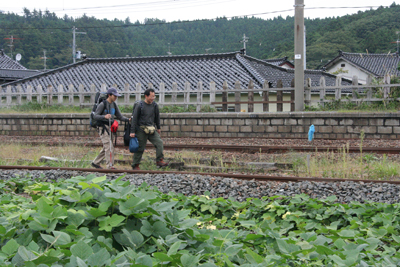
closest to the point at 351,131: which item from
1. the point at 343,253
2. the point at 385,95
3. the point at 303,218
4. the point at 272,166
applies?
the point at 385,95

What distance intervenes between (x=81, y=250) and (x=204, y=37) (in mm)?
68402

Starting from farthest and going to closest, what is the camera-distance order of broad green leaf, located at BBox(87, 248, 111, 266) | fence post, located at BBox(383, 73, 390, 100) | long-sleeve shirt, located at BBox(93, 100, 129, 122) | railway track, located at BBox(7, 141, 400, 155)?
fence post, located at BBox(383, 73, 390, 100) < railway track, located at BBox(7, 141, 400, 155) < long-sleeve shirt, located at BBox(93, 100, 129, 122) < broad green leaf, located at BBox(87, 248, 111, 266)

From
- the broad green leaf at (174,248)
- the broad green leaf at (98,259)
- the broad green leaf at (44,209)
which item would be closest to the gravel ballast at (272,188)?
the broad green leaf at (44,209)

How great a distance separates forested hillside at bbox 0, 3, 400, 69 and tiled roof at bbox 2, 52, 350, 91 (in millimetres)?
16863

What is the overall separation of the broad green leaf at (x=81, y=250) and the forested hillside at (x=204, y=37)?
41.4m

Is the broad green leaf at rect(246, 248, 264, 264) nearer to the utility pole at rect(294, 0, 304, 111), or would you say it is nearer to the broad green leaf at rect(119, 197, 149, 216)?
the broad green leaf at rect(119, 197, 149, 216)

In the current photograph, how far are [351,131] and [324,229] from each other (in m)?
9.32

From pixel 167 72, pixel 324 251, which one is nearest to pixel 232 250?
pixel 324 251

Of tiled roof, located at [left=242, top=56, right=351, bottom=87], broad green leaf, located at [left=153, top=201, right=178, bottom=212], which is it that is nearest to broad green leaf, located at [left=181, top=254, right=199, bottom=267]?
broad green leaf, located at [left=153, top=201, right=178, bottom=212]

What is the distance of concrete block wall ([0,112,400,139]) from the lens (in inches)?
489

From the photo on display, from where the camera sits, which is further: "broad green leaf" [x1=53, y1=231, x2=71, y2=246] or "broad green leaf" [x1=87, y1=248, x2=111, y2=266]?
"broad green leaf" [x1=53, y1=231, x2=71, y2=246]

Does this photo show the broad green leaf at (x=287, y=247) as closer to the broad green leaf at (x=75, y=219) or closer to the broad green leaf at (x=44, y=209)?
the broad green leaf at (x=75, y=219)

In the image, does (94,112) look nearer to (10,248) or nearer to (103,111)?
(103,111)

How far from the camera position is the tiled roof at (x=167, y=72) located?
73.0 ft
